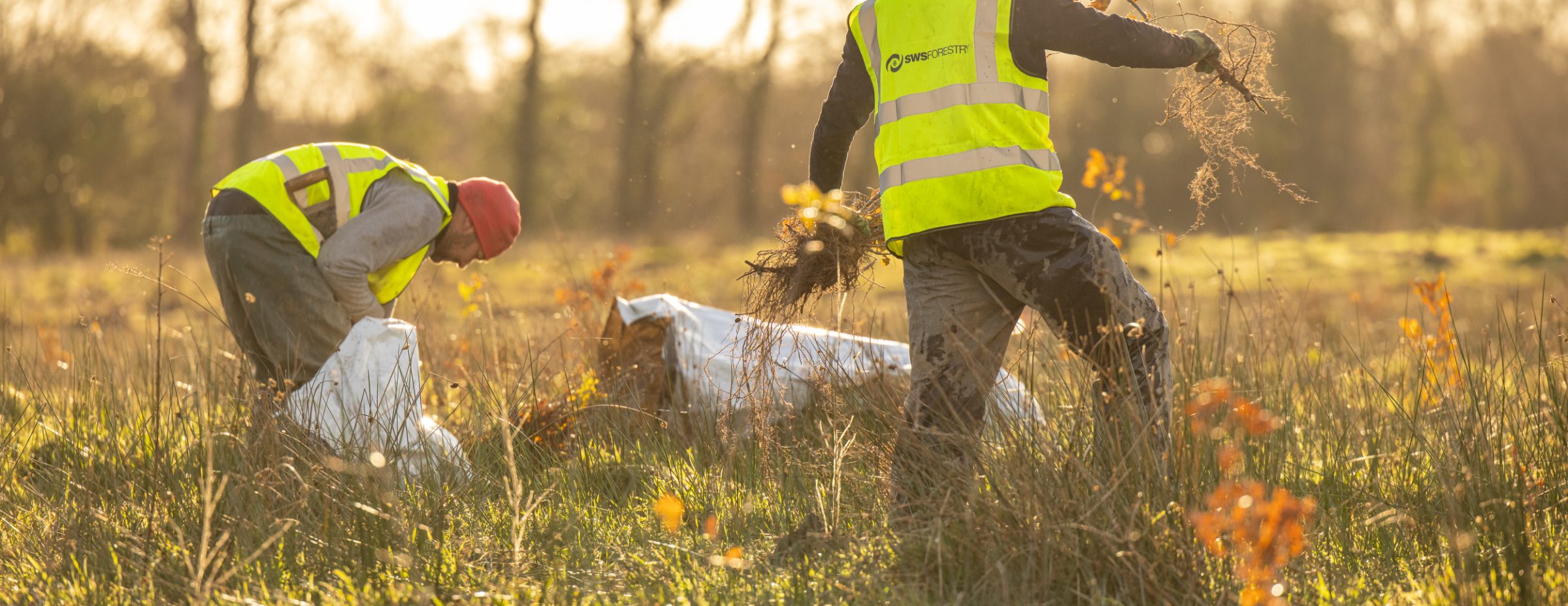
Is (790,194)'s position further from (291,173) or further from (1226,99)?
(291,173)

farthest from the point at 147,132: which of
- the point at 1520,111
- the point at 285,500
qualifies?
the point at 1520,111

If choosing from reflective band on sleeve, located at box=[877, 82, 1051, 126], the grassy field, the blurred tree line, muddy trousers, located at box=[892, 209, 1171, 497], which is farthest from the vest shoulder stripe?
the blurred tree line

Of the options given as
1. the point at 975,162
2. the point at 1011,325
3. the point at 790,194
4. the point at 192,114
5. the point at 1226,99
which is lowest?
the point at 1011,325

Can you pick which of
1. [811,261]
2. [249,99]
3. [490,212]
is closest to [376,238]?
[490,212]

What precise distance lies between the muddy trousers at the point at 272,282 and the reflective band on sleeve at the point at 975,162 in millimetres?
2275

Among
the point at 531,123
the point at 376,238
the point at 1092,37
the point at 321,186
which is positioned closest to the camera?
the point at 1092,37

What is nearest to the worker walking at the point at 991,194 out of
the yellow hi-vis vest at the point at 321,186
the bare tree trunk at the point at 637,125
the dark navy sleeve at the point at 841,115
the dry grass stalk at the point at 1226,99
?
the dark navy sleeve at the point at 841,115

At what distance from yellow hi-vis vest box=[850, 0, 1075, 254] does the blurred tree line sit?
1580 centimetres

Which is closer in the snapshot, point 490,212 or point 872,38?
point 872,38

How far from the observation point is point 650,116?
74.4ft

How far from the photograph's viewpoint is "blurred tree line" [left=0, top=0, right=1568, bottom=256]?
20.8 metres

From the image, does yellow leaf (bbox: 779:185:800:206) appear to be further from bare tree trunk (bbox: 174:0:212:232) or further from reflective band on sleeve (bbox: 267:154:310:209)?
bare tree trunk (bbox: 174:0:212:232)

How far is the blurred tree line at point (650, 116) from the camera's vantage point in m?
20.8

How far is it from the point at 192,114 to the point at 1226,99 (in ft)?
70.2
